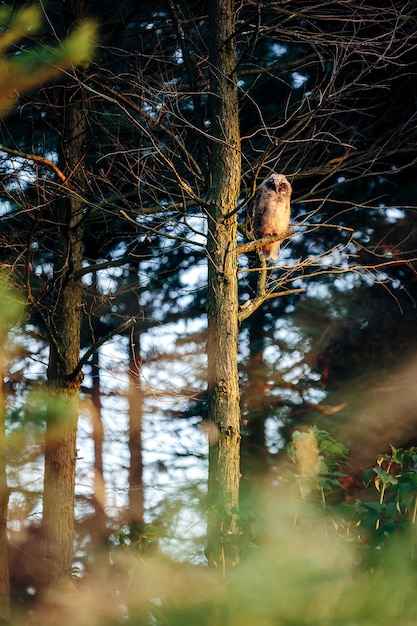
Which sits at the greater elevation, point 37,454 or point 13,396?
point 13,396

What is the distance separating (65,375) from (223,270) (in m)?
2.01

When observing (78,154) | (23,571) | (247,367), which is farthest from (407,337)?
(23,571)

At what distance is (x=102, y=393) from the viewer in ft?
32.9

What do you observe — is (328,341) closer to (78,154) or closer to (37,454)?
(78,154)

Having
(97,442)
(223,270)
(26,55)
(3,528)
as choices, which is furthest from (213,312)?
(97,442)

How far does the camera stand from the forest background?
7.93 feet

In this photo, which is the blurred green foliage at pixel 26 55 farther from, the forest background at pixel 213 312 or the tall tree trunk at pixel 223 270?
the tall tree trunk at pixel 223 270

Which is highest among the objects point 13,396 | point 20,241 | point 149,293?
point 149,293

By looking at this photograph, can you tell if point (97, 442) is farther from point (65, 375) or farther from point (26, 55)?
point (26, 55)

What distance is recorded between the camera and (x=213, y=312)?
14.6 feet

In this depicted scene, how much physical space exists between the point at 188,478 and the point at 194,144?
425 centimetres

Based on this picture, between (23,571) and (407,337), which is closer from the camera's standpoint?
(407,337)

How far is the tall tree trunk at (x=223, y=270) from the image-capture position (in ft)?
13.9

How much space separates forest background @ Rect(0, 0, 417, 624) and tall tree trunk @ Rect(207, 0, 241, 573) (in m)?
0.02
